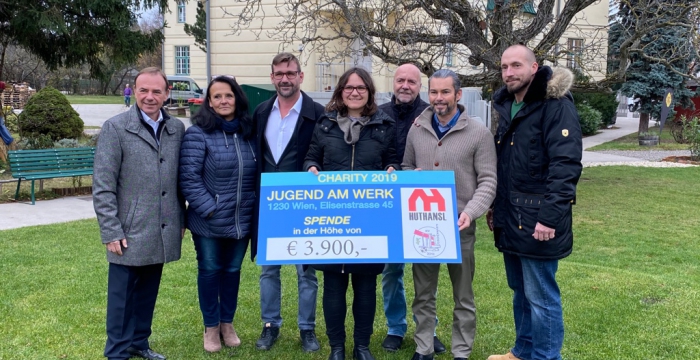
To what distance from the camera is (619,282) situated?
6.48m

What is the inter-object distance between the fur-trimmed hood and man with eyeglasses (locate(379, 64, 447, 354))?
3.45ft

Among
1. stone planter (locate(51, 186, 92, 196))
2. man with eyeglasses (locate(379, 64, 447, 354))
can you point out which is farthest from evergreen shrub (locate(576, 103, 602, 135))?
man with eyeglasses (locate(379, 64, 447, 354))

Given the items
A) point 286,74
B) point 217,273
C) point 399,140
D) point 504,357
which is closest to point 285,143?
point 286,74

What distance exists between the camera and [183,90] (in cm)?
3584

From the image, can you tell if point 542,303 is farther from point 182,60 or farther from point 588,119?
point 182,60

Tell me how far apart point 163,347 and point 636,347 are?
12.3 feet

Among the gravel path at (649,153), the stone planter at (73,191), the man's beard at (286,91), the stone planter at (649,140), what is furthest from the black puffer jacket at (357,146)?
the stone planter at (649,140)

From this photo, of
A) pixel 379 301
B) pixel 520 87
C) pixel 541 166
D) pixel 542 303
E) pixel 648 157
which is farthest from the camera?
pixel 648 157

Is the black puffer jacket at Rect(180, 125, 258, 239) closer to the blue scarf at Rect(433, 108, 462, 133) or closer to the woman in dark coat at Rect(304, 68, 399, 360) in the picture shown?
the woman in dark coat at Rect(304, 68, 399, 360)

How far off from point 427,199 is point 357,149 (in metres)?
0.59

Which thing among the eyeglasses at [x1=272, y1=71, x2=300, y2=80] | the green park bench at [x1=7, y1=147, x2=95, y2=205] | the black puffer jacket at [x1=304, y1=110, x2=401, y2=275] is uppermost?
the eyeglasses at [x1=272, y1=71, x2=300, y2=80]

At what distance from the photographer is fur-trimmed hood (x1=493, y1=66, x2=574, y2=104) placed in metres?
3.68

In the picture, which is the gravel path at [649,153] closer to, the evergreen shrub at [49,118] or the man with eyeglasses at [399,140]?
the man with eyeglasses at [399,140]

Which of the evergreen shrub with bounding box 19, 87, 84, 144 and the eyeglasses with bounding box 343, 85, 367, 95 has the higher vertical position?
the eyeglasses with bounding box 343, 85, 367, 95
